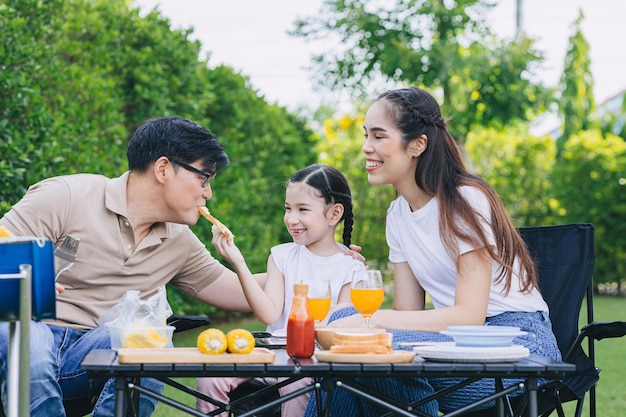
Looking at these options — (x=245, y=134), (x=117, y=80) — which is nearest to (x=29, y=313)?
(x=117, y=80)

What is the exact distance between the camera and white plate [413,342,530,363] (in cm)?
206

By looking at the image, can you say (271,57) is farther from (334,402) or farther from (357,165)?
(334,402)

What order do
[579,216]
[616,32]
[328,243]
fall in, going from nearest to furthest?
[328,243] → [579,216] → [616,32]

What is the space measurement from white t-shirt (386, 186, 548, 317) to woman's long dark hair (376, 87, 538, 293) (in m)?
0.03

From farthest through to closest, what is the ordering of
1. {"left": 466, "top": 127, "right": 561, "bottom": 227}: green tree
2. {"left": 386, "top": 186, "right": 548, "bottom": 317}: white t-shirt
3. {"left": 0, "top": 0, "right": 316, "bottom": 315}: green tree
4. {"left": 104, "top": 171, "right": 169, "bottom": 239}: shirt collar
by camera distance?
{"left": 466, "top": 127, "right": 561, "bottom": 227}: green tree
{"left": 0, "top": 0, "right": 316, "bottom": 315}: green tree
{"left": 104, "top": 171, "right": 169, "bottom": 239}: shirt collar
{"left": 386, "top": 186, "right": 548, "bottom": 317}: white t-shirt

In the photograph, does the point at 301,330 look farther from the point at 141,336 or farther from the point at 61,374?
the point at 61,374

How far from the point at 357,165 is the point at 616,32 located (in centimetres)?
1897

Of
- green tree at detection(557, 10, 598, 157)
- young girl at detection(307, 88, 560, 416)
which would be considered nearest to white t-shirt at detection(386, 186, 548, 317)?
young girl at detection(307, 88, 560, 416)

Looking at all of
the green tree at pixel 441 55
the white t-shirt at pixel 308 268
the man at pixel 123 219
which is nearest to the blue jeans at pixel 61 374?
the man at pixel 123 219

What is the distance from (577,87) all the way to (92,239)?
16.9 meters

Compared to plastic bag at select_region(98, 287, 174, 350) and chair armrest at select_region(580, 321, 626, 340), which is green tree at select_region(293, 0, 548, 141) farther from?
plastic bag at select_region(98, 287, 174, 350)

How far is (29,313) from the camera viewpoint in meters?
1.92

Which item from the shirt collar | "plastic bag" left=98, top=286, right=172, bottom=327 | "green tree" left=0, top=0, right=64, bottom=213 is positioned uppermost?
"green tree" left=0, top=0, right=64, bottom=213

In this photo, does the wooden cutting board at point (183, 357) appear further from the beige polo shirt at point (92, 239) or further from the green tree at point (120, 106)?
the green tree at point (120, 106)
